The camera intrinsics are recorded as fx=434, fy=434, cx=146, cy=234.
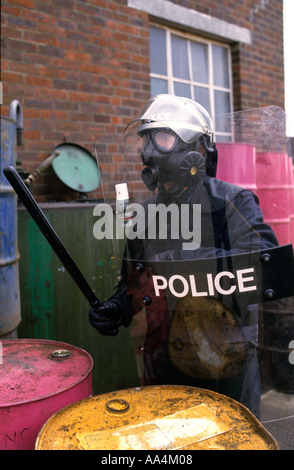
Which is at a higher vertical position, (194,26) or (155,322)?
(194,26)

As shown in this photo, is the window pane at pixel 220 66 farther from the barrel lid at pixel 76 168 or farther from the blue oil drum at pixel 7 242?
the blue oil drum at pixel 7 242

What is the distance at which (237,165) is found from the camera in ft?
8.85

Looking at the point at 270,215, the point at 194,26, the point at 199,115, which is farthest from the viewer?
the point at 194,26

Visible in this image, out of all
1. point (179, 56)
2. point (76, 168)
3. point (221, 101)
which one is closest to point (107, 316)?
point (76, 168)

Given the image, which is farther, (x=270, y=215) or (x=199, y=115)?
(x=270, y=215)

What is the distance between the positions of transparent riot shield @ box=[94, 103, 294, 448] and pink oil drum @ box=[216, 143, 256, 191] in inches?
19.4

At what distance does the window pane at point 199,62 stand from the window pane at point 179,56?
14 centimetres

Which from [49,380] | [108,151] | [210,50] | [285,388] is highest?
[210,50]

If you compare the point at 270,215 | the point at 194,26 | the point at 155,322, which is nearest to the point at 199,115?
the point at 270,215

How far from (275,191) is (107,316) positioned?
3.06 feet

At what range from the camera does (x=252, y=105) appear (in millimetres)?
5809

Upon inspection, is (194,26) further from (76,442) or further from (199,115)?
(76,442)

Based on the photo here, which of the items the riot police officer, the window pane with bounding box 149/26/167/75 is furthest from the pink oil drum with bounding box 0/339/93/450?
the window pane with bounding box 149/26/167/75

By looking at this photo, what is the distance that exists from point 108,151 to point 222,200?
2.02ft
